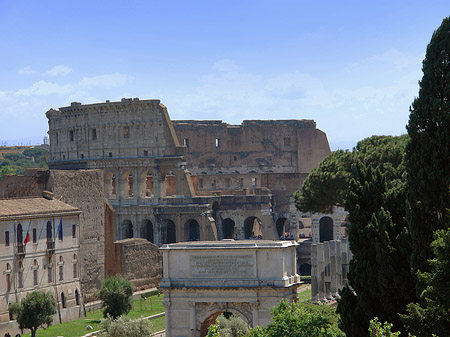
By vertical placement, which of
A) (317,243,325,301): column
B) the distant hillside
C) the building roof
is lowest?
(317,243,325,301): column

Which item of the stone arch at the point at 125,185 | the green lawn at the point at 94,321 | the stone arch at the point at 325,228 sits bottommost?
the green lawn at the point at 94,321

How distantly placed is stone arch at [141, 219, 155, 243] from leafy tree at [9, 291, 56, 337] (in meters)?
33.8

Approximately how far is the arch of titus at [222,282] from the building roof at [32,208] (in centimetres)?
1003

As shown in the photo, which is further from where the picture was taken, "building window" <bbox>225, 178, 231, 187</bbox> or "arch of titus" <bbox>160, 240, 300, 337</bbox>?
"building window" <bbox>225, 178, 231, 187</bbox>

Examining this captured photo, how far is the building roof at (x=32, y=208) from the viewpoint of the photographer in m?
43.5

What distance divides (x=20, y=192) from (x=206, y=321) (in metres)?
17.9

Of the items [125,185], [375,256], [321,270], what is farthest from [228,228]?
[375,256]

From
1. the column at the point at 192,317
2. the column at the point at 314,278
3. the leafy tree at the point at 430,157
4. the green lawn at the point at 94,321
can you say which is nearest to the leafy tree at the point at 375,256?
the leafy tree at the point at 430,157

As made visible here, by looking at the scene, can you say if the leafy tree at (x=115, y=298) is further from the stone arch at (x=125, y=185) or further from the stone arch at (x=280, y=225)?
the stone arch at (x=280, y=225)

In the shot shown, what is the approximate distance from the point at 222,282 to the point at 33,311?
10.5m

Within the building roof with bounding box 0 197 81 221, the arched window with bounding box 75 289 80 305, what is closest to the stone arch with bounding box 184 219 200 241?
the arched window with bounding box 75 289 80 305

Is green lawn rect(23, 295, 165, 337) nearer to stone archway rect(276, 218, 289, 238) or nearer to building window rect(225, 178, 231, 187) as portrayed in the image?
stone archway rect(276, 218, 289, 238)

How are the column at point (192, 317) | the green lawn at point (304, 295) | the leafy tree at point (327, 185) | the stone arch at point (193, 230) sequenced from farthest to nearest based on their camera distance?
the stone arch at point (193, 230) < the green lawn at point (304, 295) < the leafy tree at point (327, 185) < the column at point (192, 317)

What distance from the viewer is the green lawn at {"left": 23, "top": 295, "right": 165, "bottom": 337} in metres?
43.0
